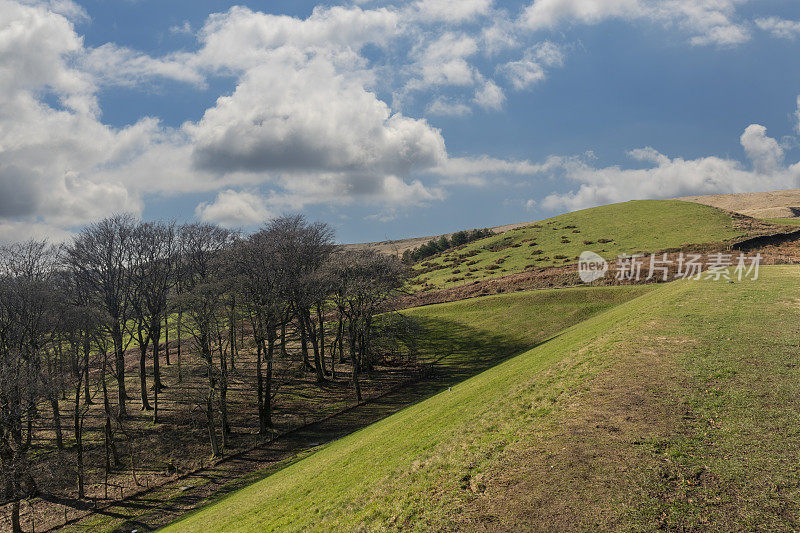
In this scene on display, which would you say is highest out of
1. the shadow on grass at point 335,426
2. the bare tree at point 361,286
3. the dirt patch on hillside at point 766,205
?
the dirt patch on hillside at point 766,205

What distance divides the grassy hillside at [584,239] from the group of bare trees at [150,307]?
39137mm

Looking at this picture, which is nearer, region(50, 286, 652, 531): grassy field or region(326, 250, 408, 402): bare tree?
region(50, 286, 652, 531): grassy field

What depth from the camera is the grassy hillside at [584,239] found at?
87.1 metres

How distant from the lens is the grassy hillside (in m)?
87.1

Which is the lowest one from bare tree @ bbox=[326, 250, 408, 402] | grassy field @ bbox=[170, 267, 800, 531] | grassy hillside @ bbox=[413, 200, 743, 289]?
grassy field @ bbox=[170, 267, 800, 531]

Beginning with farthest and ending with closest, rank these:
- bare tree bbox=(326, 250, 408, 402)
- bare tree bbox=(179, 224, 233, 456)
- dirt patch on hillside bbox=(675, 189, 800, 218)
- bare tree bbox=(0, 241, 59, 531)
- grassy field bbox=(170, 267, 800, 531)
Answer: dirt patch on hillside bbox=(675, 189, 800, 218) → bare tree bbox=(326, 250, 408, 402) → bare tree bbox=(179, 224, 233, 456) → bare tree bbox=(0, 241, 59, 531) → grassy field bbox=(170, 267, 800, 531)

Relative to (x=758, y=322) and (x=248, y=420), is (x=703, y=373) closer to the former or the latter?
(x=758, y=322)

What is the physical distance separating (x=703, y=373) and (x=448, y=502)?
13.4 meters

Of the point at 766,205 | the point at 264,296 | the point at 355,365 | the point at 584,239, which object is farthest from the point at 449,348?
the point at 766,205

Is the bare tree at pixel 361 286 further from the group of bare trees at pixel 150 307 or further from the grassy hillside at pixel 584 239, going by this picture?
the grassy hillside at pixel 584 239

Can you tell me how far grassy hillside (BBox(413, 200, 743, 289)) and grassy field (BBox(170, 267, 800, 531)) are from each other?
64.8 metres

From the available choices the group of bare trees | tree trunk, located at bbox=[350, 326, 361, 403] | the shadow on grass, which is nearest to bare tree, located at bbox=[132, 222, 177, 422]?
the group of bare trees

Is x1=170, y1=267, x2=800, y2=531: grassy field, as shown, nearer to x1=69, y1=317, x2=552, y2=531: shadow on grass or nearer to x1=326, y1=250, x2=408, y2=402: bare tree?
x1=69, y1=317, x2=552, y2=531: shadow on grass

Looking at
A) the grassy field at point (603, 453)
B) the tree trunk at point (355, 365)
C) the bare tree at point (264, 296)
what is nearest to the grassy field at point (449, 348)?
the tree trunk at point (355, 365)
